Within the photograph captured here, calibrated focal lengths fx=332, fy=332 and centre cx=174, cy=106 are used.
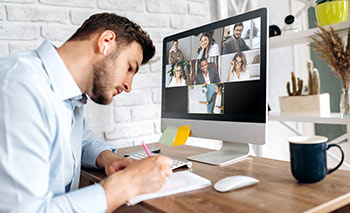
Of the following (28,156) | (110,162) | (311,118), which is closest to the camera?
(28,156)

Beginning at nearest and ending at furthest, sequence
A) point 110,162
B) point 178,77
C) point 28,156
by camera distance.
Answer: point 28,156, point 110,162, point 178,77

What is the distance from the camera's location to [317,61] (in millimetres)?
2420

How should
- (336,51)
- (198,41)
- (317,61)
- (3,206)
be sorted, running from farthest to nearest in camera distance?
(317,61)
(336,51)
(198,41)
(3,206)

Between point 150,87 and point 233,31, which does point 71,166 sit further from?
point 150,87

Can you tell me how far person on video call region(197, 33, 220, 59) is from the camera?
120 cm

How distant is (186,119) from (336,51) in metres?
0.78

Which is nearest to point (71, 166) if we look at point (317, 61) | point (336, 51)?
point (336, 51)

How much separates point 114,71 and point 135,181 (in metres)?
0.33

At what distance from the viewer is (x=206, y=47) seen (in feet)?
4.04

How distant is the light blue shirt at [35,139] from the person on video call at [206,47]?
54 cm

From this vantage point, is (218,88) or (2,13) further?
(2,13)

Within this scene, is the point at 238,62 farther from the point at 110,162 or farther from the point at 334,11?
the point at 334,11

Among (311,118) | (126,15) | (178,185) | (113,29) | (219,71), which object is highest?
(126,15)

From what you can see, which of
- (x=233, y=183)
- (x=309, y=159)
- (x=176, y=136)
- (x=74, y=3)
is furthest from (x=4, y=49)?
(x=309, y=159)
